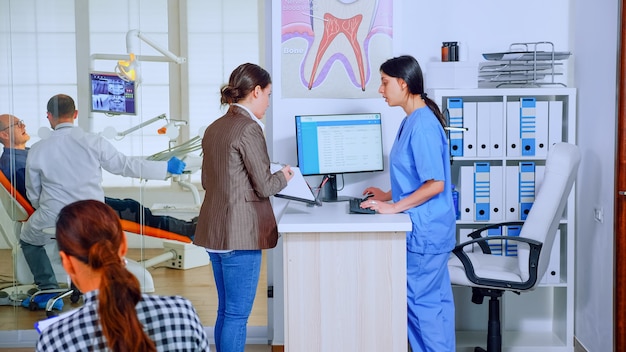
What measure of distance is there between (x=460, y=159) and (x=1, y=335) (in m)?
2.40

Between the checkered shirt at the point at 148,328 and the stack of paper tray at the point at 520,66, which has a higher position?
the stack of paper tray at the point at 520,66

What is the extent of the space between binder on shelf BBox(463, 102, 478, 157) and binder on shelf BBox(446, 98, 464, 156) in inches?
0.7

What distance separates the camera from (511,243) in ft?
12.5

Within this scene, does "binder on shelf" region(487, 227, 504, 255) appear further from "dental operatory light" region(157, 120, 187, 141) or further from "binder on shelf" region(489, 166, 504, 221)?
"dental operatory light" region(157, 120, 187, 141)

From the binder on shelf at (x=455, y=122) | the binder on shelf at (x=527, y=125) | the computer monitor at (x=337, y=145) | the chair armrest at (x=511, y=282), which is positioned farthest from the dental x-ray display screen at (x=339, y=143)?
the binder on shelf at (x=527, y=125)

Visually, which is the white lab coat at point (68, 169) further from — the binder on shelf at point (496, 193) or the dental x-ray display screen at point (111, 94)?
the binder on shelf at point (496, 193)

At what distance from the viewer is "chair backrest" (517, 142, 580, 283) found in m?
3.29

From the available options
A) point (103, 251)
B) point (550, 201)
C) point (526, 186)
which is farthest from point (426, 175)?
point (103, 251)

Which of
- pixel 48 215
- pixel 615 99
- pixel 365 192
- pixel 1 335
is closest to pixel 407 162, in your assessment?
pixel 365 192

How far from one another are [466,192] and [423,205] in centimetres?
84

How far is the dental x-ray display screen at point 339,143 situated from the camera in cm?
357

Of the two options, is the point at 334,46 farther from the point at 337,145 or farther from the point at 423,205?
the point at 423,205

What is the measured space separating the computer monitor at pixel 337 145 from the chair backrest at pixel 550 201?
0.71m

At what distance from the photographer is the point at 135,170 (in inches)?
157
